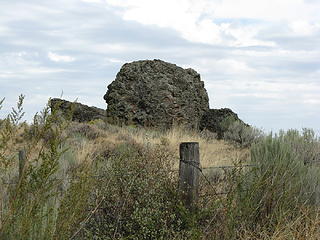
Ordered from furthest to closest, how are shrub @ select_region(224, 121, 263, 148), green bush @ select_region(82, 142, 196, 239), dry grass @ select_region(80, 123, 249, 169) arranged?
1. shrub @ select_region(224, 121, 263, 148)
2. dry grass @ select_region(80, 123, 249, 169)
3. green bush @ select_region(82, 142, 196, 239)

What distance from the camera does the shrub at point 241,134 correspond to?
19000 mm

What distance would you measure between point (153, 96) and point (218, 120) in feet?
8.39

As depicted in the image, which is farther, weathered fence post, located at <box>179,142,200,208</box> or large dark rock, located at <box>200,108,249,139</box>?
large dark rock, located at <box>200,108,249,139</box>

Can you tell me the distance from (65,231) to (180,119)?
1610cm

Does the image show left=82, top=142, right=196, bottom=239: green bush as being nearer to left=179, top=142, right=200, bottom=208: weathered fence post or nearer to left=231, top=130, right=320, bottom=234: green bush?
left=179, top=142, right=200, bottom=208: weathered fence post

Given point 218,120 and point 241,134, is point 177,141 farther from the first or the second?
point 218,120

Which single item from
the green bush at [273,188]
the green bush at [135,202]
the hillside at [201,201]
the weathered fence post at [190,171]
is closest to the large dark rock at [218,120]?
the green bush at [273,188]

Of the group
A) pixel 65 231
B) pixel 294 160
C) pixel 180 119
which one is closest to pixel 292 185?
pixel 294 160

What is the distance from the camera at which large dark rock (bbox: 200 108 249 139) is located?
20.6 meters

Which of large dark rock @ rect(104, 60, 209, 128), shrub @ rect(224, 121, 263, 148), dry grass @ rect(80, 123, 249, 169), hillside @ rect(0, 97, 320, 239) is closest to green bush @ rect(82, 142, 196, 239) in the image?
hillside @ rect(0, 97, 320, 239)

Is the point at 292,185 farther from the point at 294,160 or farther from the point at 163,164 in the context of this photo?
the point at 163,164

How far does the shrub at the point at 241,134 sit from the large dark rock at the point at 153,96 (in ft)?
5.42

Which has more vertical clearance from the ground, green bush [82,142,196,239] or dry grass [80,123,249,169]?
dry grass [80,123,249,169]

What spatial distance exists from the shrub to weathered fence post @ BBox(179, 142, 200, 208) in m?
11.4
